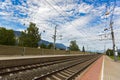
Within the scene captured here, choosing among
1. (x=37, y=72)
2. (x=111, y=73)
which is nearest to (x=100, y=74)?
(x=111, y=73)

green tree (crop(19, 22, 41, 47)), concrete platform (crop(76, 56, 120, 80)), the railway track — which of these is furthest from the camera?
green tree (crop(19, 22, 41, 47))

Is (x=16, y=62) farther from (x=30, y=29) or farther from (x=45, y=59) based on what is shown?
(x=30, y=29)

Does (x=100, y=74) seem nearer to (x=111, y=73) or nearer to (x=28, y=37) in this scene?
(x=111, y=73)

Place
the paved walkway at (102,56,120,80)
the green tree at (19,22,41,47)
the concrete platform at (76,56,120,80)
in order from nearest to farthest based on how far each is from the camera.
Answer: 1. the concrete platform at (76,56,120,80)
2. the paved walkway at (102,56,120,80)
3. the green tree at (19,22,41,47)

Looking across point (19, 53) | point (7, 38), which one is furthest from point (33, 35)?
point (19, 53)

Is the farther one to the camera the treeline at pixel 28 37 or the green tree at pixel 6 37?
the green tree at pixel 6 37

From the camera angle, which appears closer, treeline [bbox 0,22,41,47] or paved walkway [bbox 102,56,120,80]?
paved walkway [bbox 102,56,120,80]

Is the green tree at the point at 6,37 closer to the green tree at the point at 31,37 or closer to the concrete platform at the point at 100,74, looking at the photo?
the green tree at the point at 31,37

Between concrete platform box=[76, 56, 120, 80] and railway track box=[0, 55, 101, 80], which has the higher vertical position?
railway track box=[0, 55, 101, 80]

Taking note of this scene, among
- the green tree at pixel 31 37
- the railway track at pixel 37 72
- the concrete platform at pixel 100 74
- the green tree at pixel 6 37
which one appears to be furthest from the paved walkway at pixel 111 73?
the green tree at pixel 6 37

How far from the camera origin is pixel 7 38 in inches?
3238

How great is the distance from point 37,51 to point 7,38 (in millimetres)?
45866

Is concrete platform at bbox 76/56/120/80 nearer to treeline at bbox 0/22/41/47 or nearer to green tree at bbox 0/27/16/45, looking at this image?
treeline at bbox 0/22/41/47

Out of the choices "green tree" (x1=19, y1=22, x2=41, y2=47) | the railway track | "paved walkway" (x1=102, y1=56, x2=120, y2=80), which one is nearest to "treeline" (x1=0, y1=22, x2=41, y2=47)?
"green tree" (x1=19, y1=22, x2=41, y2=47)
